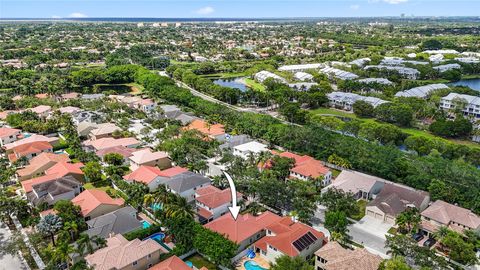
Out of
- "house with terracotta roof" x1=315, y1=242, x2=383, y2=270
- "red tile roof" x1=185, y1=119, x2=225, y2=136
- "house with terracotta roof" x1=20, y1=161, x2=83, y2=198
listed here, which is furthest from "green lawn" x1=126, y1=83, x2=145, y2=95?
"house with terracotta roof" x1=315, y1=242, x2=383, y2=270

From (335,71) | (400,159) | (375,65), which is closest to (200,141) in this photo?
(400,159)

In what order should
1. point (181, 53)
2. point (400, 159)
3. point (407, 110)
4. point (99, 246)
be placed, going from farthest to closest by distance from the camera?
point (181, 53), point (407, 110), point (400, 159), point (99, 246)

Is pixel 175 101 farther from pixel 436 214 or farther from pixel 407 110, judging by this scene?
pixel 436 214

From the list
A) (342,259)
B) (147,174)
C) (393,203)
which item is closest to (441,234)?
(393,203)

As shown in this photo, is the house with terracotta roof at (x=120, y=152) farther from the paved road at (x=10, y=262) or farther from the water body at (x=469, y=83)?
the water body at (x=469, y=83)

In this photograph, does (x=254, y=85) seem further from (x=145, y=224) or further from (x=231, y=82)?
(x=145, y=224)

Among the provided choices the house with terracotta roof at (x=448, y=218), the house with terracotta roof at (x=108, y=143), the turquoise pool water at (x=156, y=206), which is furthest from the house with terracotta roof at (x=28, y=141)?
the house with terracotta roof at (x=448, y=218)

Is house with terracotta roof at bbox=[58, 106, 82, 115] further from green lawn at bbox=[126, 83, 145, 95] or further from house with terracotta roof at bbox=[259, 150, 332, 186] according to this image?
house with terracotta roof at bbox=[259, 150, 332, 186]
